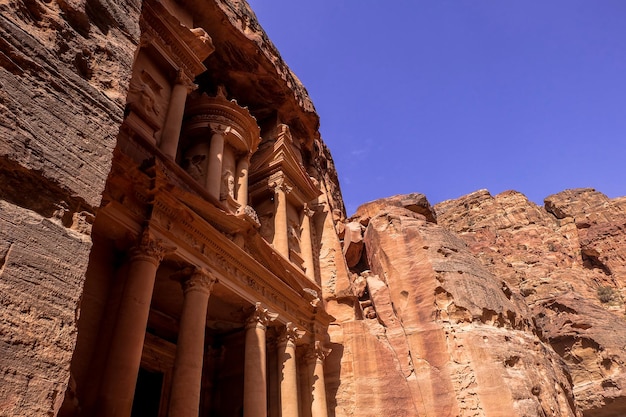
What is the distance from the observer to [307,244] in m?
16.5

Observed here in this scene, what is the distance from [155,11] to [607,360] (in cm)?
2670

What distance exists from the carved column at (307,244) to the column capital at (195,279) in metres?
5.28

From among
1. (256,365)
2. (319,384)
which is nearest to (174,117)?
(256,365)

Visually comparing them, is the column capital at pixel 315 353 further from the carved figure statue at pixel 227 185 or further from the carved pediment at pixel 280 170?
the carved pediment at pixel 280 170

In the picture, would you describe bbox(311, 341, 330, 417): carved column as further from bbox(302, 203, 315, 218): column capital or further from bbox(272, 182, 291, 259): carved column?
bbox(302, 203, 315, 218): column capital

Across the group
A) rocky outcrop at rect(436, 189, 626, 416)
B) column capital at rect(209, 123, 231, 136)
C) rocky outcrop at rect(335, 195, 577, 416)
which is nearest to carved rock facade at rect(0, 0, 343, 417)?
column capital at rect(209, 123, 231, 136)

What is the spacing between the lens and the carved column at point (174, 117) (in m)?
11.7

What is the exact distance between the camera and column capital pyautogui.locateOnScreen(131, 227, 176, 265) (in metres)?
8.65

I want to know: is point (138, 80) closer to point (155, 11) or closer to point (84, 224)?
point (155, 11)

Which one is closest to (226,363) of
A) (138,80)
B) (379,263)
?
(379,263)

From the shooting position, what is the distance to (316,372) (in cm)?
1246

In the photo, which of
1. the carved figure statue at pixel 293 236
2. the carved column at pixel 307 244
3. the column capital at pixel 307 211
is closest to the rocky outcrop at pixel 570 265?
the carved column at pixel 307 244

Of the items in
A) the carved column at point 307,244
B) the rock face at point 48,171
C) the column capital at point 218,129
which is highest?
the column capital at point 218,129

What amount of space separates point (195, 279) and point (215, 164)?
4.46m
